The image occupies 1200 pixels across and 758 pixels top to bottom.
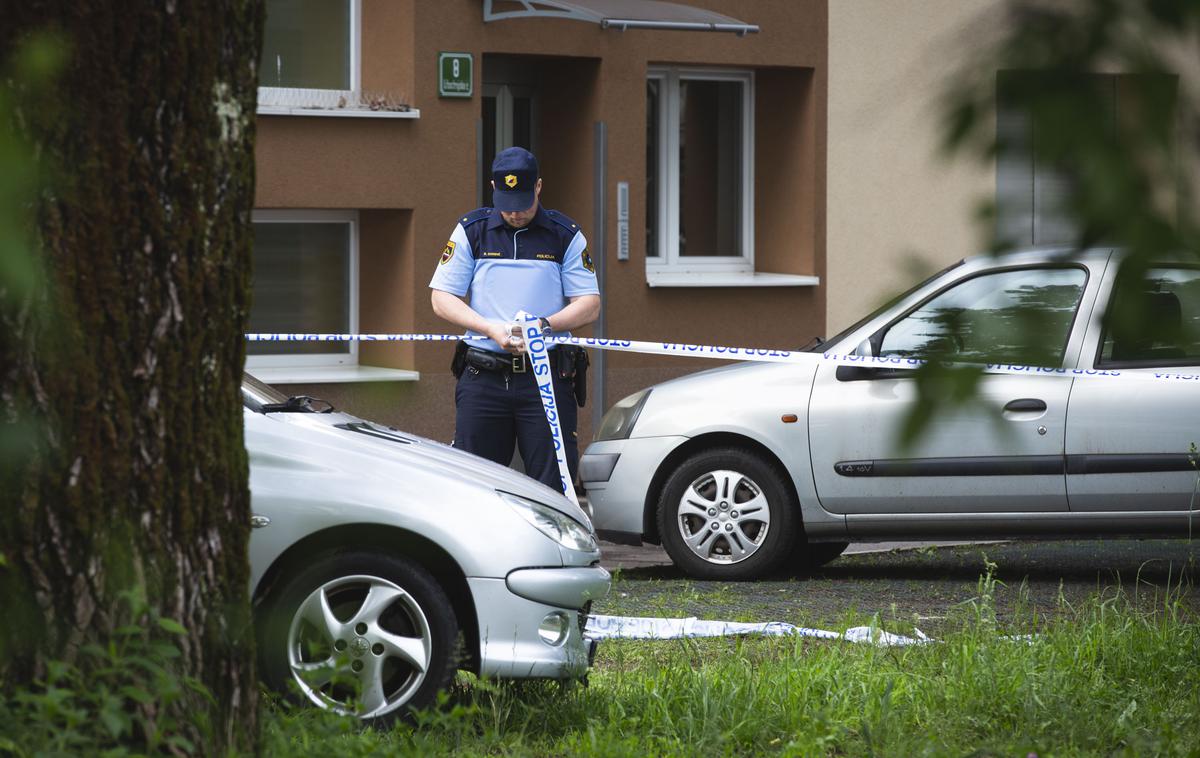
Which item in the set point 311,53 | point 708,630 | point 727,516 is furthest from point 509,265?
point 311,53

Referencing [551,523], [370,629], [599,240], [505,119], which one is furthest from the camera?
[505,119]

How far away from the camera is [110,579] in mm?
3449

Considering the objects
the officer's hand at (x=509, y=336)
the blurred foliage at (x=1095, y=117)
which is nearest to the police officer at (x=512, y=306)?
the officer's hand at (x=509, y=336)

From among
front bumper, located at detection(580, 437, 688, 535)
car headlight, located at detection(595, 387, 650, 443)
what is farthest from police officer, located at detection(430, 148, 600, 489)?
car headlight, located at detection(595, 387, 650, 443)

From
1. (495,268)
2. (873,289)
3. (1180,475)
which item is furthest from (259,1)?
(1180,475)

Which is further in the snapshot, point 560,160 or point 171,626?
point 560,160

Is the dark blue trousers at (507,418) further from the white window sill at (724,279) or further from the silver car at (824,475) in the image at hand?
the white window sill at (724,279)

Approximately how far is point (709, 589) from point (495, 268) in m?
1.87

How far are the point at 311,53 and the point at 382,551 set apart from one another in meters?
8.36

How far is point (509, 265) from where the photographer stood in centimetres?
777

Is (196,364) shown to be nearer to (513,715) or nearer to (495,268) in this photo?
(513,715)

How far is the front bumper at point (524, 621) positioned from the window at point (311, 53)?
313 inches

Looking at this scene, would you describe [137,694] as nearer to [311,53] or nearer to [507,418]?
[507,418]

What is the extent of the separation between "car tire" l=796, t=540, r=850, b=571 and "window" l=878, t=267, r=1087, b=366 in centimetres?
742
